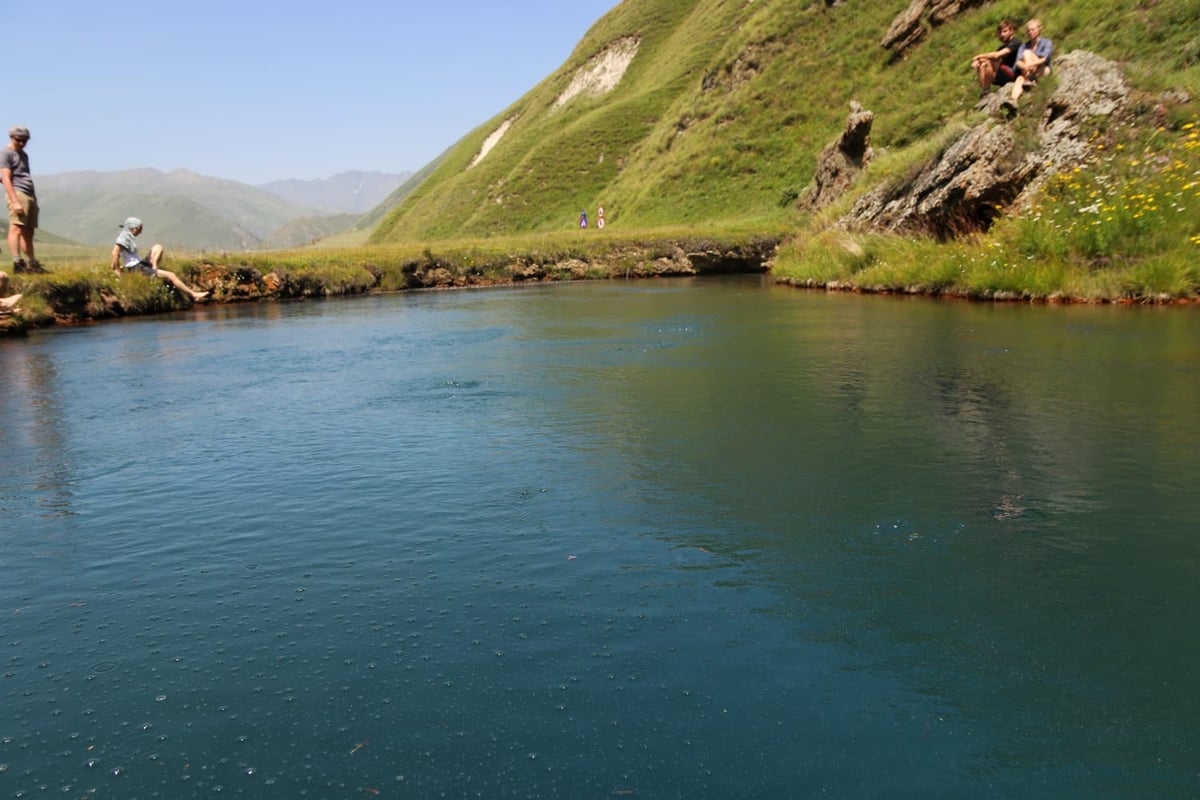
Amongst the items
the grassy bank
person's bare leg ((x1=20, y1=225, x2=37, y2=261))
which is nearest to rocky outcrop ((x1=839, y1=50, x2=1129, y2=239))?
the grassy bank

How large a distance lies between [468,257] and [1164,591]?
30.6 metres

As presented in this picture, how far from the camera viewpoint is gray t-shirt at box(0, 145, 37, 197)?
54.5ft

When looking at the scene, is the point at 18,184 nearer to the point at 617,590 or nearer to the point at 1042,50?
the point at 617,590

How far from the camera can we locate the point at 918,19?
1834 inches

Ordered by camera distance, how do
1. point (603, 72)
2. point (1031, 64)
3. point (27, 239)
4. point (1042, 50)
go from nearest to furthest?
point (27, 239)
point (1031, 64)
point (1042, 50)
point (603, 72)

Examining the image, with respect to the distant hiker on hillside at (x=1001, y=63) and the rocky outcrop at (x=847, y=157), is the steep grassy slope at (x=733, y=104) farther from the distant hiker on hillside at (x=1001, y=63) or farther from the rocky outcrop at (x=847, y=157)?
the distant hiker on hillside at (x=1001, y=63)

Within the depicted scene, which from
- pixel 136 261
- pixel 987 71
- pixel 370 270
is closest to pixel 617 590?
pixel 136 261

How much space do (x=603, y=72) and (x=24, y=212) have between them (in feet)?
296

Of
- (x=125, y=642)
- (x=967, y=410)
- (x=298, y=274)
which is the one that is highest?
(x=298, y=274)

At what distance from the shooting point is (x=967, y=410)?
26.6ft

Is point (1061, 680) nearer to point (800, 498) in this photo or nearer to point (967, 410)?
point (800, 498)

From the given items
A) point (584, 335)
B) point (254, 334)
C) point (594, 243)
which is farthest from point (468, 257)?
point (584, 335)

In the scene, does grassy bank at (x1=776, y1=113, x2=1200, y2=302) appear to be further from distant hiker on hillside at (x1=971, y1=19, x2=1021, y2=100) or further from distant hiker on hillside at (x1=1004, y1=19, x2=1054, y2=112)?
distant hiker on hillside at (x1=971, y1=19, x2=1021, y2=100)

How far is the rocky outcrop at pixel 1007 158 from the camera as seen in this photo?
17.7 metres
